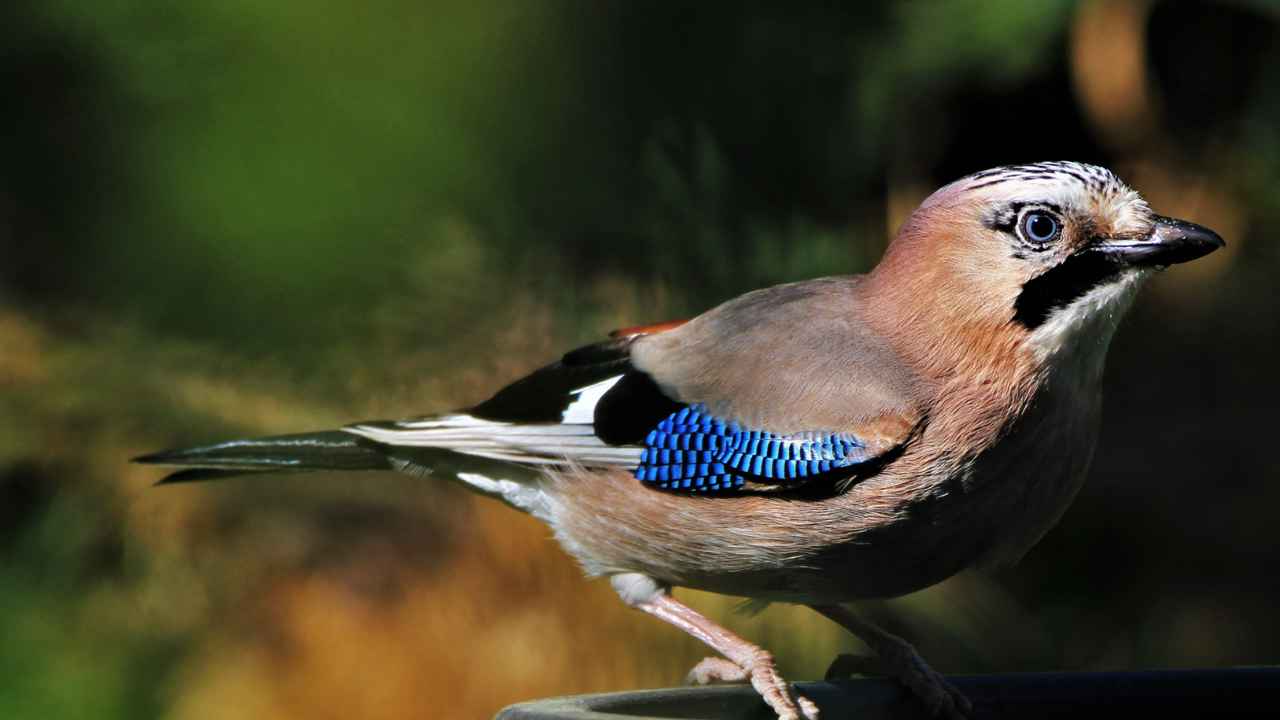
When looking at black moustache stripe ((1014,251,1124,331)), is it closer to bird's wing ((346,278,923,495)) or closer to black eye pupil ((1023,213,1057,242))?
black eye pupil ((1023,213,1057,242))

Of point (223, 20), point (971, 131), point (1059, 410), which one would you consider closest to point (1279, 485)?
point (971, 131)

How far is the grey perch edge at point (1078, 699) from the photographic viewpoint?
1669 millimetres

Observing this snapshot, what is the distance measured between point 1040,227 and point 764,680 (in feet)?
2.21

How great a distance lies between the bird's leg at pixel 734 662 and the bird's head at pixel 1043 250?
501mm

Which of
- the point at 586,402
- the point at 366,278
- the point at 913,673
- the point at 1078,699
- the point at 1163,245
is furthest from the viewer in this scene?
the point at 366,278

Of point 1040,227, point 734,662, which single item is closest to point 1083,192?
point 1040,227

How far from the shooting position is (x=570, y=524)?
2451 millimetres

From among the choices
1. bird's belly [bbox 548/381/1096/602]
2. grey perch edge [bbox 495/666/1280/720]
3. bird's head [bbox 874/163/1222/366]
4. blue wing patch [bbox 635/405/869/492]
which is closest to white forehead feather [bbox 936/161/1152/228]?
bird's head [bbox 874/163/1222/366]

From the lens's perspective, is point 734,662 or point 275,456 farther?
point 275,456

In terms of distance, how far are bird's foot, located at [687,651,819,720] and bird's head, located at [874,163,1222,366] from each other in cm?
50

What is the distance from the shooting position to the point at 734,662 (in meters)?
2.31

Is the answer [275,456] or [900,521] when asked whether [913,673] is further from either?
[275,456]

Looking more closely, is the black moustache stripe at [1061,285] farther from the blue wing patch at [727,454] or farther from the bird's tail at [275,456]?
the bird's tail at [275,456]

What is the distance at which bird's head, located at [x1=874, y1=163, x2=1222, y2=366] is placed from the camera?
2105 millimetres
